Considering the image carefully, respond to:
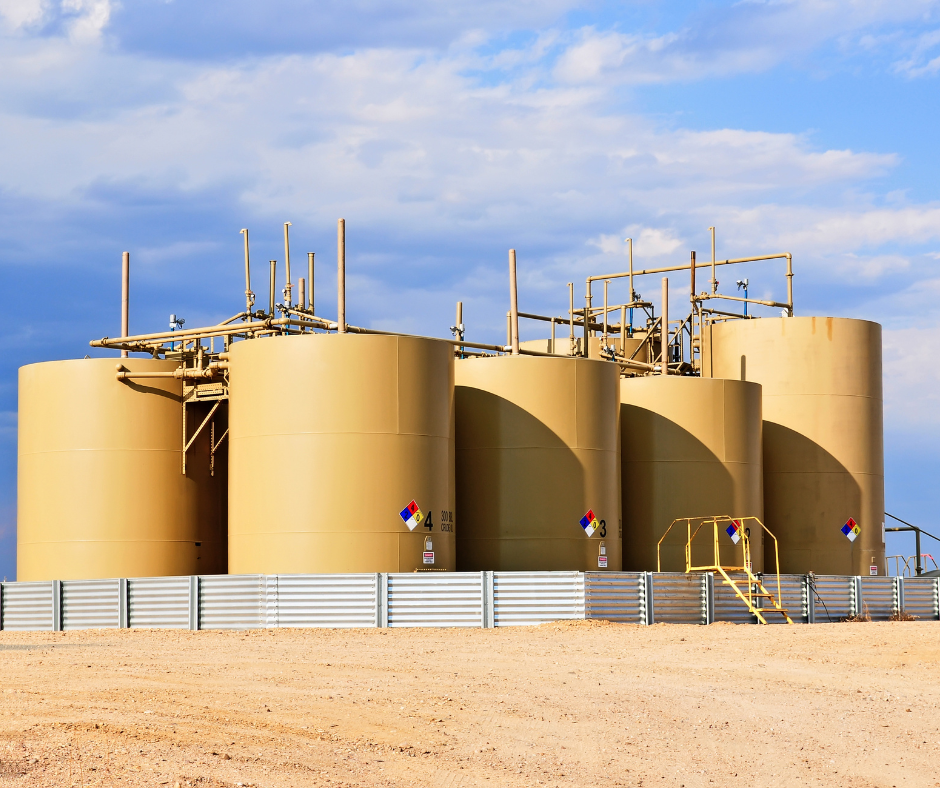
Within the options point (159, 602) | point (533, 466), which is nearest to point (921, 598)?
point (533, 466)

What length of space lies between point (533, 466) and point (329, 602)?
670 centimetres

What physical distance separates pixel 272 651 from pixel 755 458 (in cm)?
1832

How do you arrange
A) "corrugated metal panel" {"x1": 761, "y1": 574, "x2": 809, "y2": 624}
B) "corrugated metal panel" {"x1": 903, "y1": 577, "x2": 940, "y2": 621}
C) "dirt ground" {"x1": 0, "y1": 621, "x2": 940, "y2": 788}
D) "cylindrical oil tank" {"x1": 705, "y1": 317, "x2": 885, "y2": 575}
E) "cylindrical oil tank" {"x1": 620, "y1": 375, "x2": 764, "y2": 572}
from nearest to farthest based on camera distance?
"dirt ground" {"x1": 0, "y1": 621, "x2": 940, "y2": 788} → "corrugated metal panel" {"x1": 761, "y1": 574, "x2": 809, "y2": 624} → "corrugated metal panel" {"x1": 903, "y1": 577, "x2": 940, "y2": 621} → "cylindrical oil tank" {"x1": 620, "y1": 375, "x2": 764, "y2": 572} → "cylindrical oil tank" {"x1": 705, "y1": 317, "x2": 885, "y2": 575}

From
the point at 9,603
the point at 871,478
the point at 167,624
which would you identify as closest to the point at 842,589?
the point at 871,478

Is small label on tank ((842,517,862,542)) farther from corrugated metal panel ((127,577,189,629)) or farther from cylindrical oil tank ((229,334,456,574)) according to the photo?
corrugated metal panel ((127,577,189,629))

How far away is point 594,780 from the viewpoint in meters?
12.9

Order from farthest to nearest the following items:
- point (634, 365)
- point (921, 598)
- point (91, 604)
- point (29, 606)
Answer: point (634, 365) → point (921, 598) → point (29, 606) → point (91, 604)

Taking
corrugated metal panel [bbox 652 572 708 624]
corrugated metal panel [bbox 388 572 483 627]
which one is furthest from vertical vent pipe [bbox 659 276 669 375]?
corrugated metal panel [bbox 388 572 483 627]

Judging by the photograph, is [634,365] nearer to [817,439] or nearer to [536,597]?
[817,439]

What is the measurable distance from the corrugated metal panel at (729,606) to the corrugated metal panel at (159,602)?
420 inches

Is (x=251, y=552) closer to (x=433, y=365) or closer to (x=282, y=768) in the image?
(x=433, y=365)

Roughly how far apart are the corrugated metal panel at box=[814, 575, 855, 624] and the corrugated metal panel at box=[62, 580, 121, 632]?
14.9m

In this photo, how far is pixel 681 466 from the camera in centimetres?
3497

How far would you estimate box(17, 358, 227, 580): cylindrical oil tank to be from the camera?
107ft
